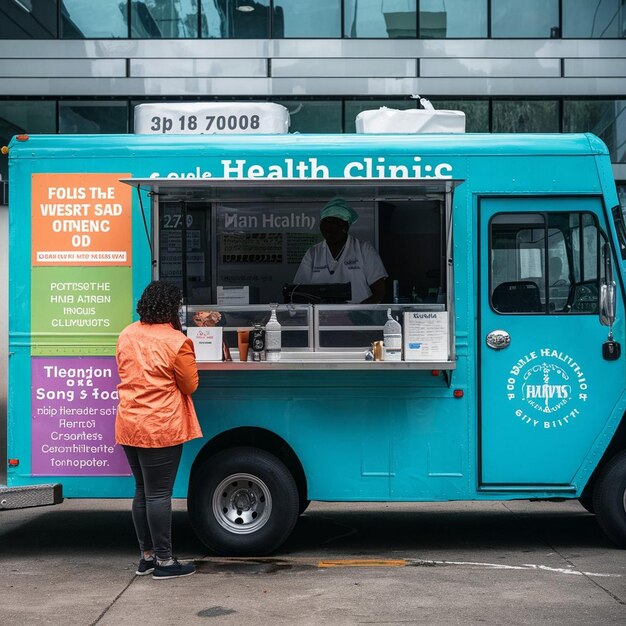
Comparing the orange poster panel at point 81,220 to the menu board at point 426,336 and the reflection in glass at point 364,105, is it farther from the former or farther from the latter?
the reflection in glass at point 364,105

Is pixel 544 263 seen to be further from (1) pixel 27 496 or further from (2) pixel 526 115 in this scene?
(2) pixel 526 115

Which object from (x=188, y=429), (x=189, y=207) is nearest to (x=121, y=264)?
(x=189, y=207)

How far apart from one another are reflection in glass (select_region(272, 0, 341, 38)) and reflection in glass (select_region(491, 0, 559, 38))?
7.74 ft

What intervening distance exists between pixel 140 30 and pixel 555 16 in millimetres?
6199

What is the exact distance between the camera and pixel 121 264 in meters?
7.42

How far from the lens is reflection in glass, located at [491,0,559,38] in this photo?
1597 centimetres

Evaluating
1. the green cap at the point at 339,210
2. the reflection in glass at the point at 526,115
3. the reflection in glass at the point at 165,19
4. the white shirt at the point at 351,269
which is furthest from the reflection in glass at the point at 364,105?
the white shirt at the point at 351,269

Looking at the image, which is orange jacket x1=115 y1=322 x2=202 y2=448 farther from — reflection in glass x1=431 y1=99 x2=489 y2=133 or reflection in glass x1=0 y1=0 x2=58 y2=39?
reflection in glass x1=0 y1=0 x2=58 y2=39

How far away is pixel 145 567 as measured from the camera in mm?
6992

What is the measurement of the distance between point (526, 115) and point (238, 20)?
453 cm

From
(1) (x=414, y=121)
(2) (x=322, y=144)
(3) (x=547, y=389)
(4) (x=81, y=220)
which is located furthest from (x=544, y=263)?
(4) (x=81, y=220)

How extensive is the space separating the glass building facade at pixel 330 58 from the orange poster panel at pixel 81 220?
8744 mm

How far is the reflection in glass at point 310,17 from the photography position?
1597cm

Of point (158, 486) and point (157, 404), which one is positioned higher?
point (157, 404)
